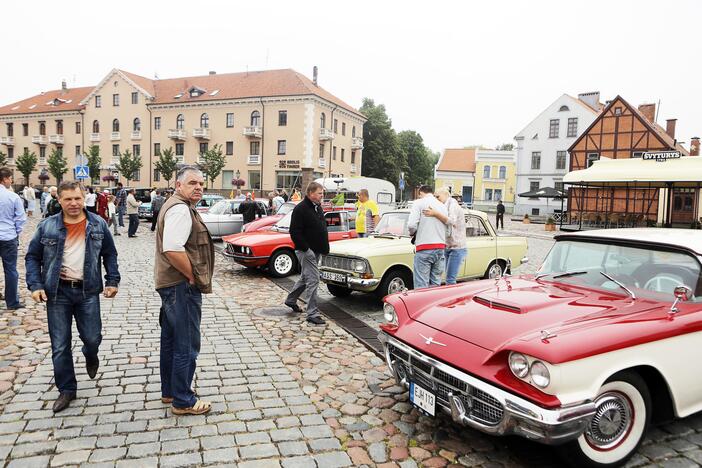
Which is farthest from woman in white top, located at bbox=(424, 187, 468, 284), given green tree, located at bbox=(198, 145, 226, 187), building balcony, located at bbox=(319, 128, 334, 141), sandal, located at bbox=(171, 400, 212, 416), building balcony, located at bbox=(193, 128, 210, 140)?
building balcony, located at bbox=(193, 128, 210, 140)

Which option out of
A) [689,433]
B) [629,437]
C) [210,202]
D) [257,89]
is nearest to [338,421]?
[629,437]

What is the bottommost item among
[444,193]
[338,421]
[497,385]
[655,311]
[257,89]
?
[338,421]

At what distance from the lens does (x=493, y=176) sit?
2441 inches

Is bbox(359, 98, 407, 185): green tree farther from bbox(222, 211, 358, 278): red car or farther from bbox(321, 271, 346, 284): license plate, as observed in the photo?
bbox(321, 271, 346, 284): license plate

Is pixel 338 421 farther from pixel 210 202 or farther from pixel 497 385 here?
pixel 210 202

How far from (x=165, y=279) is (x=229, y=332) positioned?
2.78m

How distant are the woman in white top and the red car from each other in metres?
4.03

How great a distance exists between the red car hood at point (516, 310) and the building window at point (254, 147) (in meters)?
48.8

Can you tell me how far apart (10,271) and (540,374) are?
7.15 meters

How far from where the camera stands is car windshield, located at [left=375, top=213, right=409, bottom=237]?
8797mm

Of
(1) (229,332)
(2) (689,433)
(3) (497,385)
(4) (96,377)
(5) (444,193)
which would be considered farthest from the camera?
(5) (444,193)

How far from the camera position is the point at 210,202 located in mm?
25406

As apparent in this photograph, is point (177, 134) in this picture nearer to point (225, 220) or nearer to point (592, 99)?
point (225, 220)

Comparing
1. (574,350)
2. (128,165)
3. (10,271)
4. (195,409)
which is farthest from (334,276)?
(128,165)
